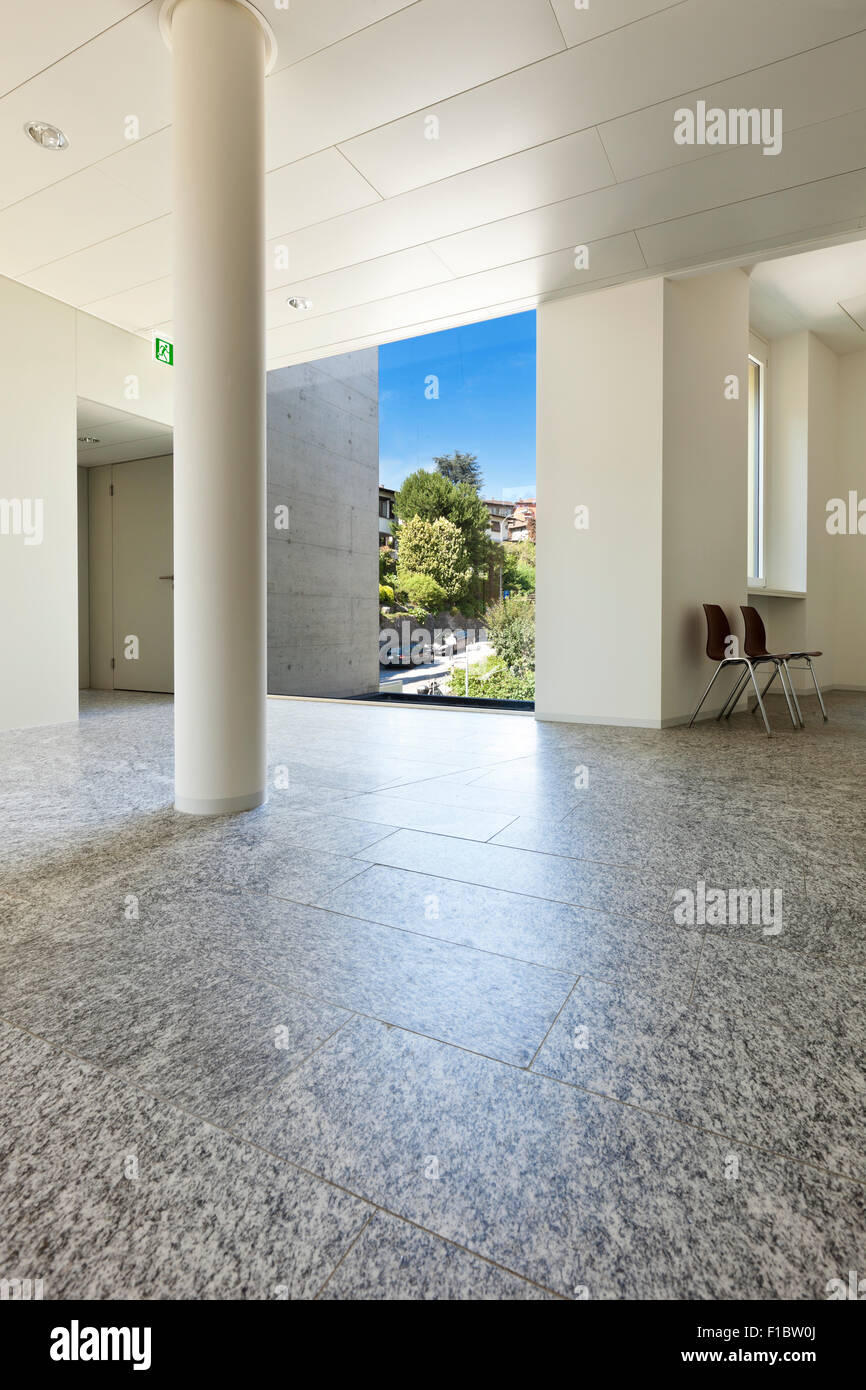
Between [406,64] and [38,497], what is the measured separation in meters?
3.56

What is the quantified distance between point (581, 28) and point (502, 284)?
6.94 ft

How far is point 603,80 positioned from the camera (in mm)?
3045

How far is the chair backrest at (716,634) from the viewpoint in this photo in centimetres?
502

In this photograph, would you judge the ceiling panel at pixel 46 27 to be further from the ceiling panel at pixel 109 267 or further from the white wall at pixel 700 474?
the white wall at pixel 700 474

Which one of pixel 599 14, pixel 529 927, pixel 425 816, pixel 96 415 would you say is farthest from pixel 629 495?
pixel 96 415

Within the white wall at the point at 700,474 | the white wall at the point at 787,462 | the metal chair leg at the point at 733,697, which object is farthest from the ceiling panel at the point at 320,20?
the white wall at the point at 787,462

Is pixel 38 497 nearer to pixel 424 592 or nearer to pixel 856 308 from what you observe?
pixel 424 592

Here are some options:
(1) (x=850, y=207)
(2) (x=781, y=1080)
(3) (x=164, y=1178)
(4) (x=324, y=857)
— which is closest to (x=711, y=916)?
(2) (x=781, y=1080)

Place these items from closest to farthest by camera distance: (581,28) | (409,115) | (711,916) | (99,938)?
(99,938), (711,916), (581,28), (409,115)

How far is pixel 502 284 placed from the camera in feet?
16.1

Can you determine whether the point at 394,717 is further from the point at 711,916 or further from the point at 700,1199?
the point at 700,1199

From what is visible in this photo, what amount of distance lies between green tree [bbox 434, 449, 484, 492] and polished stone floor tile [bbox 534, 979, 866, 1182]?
10.5 m

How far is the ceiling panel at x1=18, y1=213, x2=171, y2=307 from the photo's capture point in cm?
434

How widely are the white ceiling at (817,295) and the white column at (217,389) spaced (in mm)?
4708
